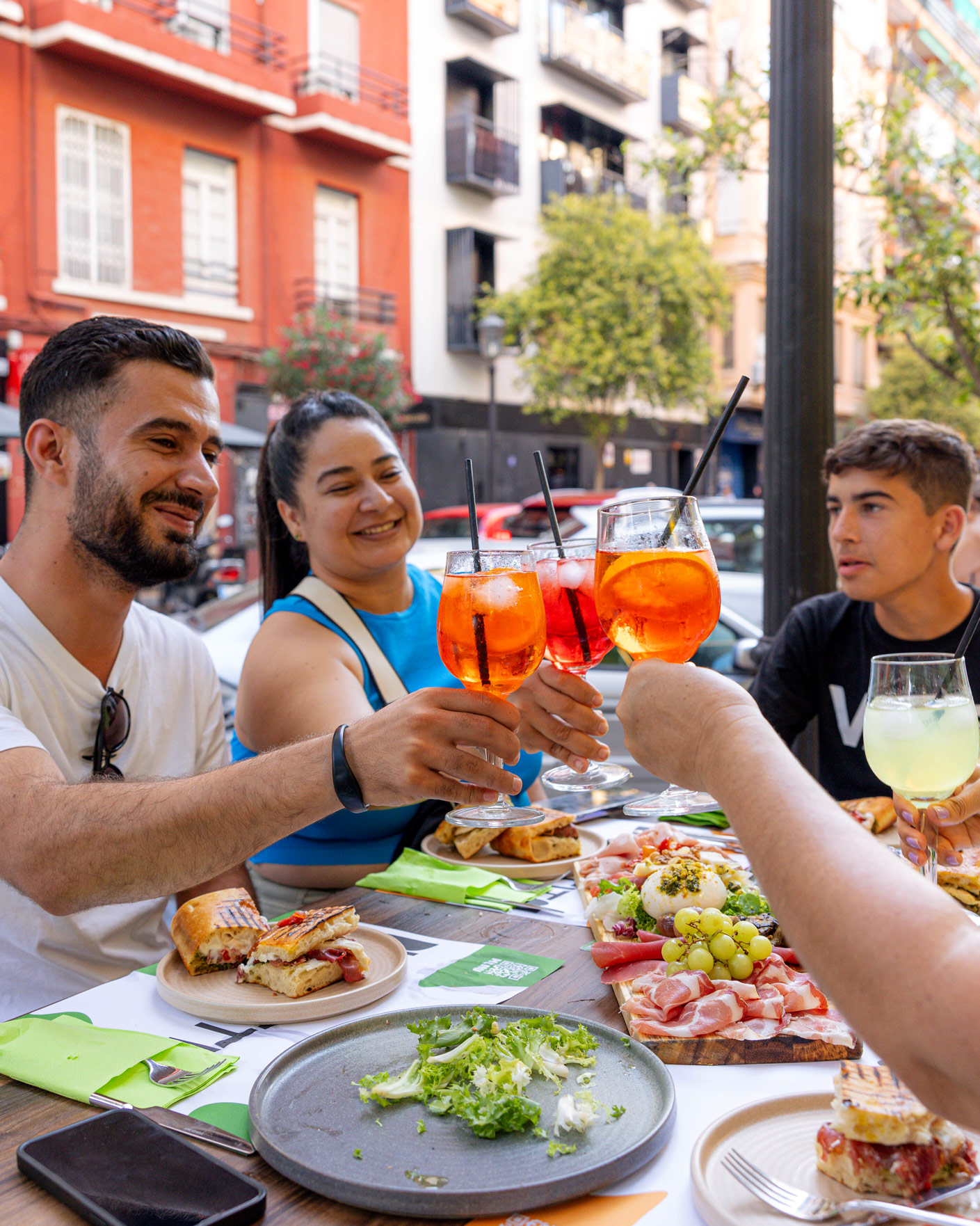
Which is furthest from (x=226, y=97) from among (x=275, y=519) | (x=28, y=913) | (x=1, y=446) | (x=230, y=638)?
(x=28, y=913)

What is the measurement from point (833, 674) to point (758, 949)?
199cm

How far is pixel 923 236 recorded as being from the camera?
8406 mm

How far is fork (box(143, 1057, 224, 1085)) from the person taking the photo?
4.51 ft

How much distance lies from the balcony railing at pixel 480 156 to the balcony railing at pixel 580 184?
0.98 metres

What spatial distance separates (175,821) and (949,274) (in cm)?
795

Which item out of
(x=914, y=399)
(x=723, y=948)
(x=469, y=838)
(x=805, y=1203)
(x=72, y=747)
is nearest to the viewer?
(x=805, y=1203)

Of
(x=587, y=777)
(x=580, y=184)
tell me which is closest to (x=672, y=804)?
(x=587, y=777)

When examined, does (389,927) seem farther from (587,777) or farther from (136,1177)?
(136,1177)

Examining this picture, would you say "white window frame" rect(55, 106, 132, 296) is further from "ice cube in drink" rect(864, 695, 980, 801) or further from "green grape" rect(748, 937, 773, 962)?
"green grape" rect(748, 937, 773, 962)

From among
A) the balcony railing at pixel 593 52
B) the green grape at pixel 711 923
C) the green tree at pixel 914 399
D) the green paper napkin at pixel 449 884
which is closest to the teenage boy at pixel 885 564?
the green paper napkin at pixel 449 884

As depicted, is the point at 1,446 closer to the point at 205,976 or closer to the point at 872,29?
the point at 205,976

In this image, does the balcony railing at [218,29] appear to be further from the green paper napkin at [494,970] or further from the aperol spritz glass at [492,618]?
the green paper napkin at [494,970]

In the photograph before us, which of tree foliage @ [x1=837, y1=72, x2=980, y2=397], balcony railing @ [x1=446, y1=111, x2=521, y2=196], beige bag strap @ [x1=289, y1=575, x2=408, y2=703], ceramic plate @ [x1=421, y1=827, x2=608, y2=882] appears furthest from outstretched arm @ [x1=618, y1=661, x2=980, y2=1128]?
balcony railing @ [x1=446, y1=111, x2=521, y2=196]

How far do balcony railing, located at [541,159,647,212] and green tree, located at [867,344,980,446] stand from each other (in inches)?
283
